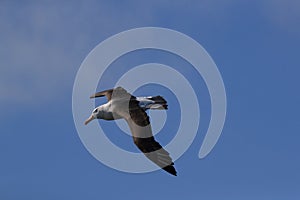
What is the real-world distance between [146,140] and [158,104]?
3297 mm

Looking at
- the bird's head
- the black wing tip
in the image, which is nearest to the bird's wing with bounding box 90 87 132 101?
the bird's head

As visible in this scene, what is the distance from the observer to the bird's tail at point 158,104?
28.5m

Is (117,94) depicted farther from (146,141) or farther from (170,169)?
(170,169)

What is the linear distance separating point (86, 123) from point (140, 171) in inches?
300

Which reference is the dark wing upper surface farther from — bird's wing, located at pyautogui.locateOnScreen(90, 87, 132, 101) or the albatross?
bird's wing, located at pyautogui.locateOnScreen(90, 87, 132, 101)

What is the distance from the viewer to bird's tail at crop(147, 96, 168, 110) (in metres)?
28.5

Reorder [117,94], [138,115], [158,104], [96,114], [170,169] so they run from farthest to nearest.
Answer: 1. [96,114]
2. [117,94]
3. [158,104]
4. [138,115]
5. [170,169]

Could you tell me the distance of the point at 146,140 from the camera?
26.0 meters

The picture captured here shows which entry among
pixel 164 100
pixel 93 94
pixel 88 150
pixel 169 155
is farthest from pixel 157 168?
pixel 93 94

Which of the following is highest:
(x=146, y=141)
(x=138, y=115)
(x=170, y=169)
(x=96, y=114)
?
(x=96, y=114)

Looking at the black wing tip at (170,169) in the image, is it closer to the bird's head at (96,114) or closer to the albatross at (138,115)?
the albatross at (138,115)

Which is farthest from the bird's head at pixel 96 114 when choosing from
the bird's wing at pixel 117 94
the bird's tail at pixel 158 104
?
the bird's tail at pixel 158 104

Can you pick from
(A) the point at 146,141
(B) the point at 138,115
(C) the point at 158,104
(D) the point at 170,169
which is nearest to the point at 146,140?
(A) the point at 146,141

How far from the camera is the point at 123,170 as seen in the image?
2373 centimetres
